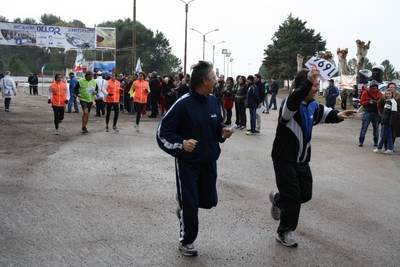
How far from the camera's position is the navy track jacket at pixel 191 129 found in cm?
479

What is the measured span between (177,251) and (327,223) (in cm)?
219

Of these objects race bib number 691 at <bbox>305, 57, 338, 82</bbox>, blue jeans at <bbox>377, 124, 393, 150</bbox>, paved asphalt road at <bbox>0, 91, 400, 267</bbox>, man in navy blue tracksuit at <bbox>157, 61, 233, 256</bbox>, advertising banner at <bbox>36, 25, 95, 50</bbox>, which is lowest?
paved asphalt road at <bbox>0, 91, 400, 267</bbox>

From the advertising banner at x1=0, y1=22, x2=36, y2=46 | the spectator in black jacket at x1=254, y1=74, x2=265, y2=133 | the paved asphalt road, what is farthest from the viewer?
the advertising banner at x1=0, y1=22, x2=36, y2=46

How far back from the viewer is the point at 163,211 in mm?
6453

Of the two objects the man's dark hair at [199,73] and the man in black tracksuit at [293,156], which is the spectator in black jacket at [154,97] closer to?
the man in black tracksuit at [293,156]

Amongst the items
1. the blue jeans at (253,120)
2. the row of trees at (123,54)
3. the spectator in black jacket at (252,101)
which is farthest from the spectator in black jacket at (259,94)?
the row of trees at (123,54)

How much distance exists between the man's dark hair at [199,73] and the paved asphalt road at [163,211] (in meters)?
1.73

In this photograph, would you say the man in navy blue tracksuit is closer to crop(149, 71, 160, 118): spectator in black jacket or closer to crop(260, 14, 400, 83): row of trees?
crop(149, 71, 160, 118): spectator in black jacket

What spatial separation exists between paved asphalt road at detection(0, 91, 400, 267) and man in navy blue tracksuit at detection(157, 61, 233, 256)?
1.36 feet

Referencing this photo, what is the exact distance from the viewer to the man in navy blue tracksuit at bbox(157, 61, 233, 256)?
4.79m

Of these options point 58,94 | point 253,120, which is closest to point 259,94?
point 253,120

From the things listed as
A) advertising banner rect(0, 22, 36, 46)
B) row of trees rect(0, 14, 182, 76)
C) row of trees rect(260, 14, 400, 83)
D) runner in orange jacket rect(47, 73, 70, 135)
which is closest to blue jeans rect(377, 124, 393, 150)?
runner in orange jacket rect(47, 73, 70, 135)

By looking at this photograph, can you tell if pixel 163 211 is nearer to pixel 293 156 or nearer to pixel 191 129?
pixel 191 129

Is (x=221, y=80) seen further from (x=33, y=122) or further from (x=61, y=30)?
(x=61, y=30)
